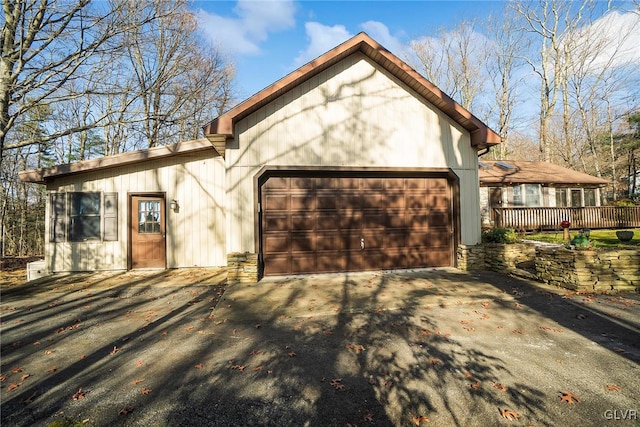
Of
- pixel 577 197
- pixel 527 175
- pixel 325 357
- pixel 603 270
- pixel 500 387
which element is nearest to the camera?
pixel 500 387

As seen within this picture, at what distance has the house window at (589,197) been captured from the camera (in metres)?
18.0

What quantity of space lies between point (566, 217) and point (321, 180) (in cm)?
1566

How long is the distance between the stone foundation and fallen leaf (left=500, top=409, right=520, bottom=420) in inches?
210

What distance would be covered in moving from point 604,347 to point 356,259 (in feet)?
15.9

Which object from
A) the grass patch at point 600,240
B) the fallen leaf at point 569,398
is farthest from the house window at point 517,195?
the fallen leaf at point 569,398

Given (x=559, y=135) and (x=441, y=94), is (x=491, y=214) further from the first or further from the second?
(x=559, y=135)

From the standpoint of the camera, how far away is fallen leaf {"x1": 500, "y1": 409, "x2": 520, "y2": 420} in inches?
96.2

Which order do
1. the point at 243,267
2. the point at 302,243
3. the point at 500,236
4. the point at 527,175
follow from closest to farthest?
1. the point at 243,267
2. the point at 302,243
3. the point at 500,236
4. the point at 527,175

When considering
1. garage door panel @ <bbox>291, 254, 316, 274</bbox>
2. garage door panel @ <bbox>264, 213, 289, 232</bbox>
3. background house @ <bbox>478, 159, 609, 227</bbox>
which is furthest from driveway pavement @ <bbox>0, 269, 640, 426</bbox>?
background house @ <bbox>478, 159, 609, 227</bbox>

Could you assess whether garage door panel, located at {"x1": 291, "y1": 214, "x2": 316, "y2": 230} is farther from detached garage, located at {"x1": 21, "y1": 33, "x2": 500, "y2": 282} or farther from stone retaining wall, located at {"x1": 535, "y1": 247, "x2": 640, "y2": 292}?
stone retaining wall, located at {"x1": 535, "y1": 247, "x2": 640, "y2": 292}

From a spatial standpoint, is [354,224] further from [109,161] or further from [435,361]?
[109,161]

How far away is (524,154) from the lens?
34594mm

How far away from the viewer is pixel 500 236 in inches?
311

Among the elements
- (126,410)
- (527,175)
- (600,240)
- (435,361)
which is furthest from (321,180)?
(527,175)
